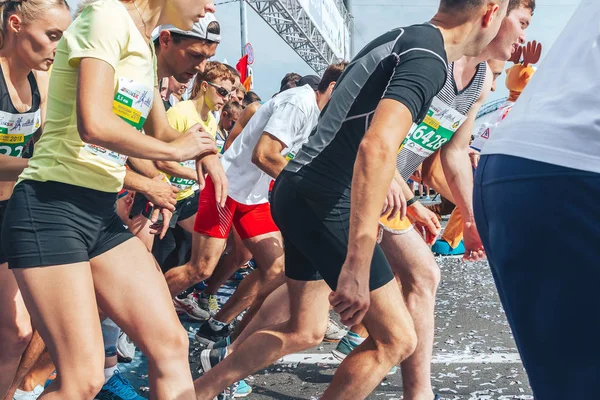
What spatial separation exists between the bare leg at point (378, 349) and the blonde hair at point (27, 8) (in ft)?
5.49

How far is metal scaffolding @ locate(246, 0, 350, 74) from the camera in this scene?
2356cm

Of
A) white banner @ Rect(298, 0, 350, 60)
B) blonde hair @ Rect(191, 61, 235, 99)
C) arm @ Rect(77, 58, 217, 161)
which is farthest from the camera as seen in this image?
white banner @ Rect(298, 0, 350, 60)

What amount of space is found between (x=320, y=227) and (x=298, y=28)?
2431 centimetres

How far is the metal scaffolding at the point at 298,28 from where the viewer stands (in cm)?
2356

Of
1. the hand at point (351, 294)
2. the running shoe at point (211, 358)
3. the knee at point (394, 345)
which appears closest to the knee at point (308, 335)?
the knee at point (394, 345)

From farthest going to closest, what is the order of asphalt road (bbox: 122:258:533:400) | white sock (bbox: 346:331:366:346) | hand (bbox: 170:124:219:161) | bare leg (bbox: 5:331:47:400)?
white sock (bbox: 346:331:366:346) < asphalt road (bbox: 122:258:533:400) < bare leg (bbox: 5:331:47:400) < hand (bbox: 170:124:219:161)

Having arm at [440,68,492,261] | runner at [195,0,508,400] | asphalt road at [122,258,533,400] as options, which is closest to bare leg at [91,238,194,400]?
runner at [195,0,508,400]

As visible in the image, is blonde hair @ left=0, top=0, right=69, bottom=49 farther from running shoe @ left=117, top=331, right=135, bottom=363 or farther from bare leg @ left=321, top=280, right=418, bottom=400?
running shoe @ left=117, top=331, right=135, bottom=363

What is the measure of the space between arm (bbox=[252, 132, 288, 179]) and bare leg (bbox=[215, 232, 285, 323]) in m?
0.69

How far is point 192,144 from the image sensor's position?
241 cm

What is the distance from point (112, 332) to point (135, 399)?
0.40 meters

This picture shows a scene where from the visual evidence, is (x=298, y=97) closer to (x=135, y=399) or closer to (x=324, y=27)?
(x=135, y=399)

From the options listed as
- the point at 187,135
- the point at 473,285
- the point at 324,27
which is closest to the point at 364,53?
the point at 187,135

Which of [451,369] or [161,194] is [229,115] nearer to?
[451,369]
